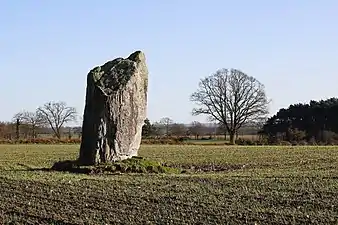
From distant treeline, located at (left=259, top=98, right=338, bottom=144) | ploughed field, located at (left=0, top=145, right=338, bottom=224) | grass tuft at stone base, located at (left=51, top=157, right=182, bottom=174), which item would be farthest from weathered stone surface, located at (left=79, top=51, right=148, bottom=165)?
distant treeline, located at (left=259, top=98, right=338, bottom=144)

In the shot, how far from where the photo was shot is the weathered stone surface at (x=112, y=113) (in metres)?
21.6

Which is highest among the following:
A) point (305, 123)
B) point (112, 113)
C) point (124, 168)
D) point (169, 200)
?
point (305, 123)

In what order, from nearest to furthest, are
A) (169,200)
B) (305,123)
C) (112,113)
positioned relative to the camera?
(169,200) → (112,113) → (305,123)

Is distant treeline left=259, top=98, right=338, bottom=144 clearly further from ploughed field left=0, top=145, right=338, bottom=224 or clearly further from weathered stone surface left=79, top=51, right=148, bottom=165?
ploughed field left=0, top=145, right=338, bottom=224

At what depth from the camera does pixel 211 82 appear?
81.2m

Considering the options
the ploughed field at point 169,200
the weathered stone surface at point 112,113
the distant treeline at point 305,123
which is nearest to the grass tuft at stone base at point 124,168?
the weathered stone surface at point 112,113

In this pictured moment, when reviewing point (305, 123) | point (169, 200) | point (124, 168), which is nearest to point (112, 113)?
point (124, 168)

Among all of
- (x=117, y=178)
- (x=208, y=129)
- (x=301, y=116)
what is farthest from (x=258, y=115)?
(x=117, y=178)

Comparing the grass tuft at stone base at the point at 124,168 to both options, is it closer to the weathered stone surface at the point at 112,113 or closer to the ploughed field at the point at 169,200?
the weathered stone surface at the point at 112,113

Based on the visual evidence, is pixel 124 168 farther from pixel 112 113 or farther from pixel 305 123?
pixel 305 123

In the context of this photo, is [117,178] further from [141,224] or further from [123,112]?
[141,224]

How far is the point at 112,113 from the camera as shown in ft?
71.2

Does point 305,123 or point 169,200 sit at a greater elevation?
point 305,123

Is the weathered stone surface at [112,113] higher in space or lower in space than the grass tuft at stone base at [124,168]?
higher
